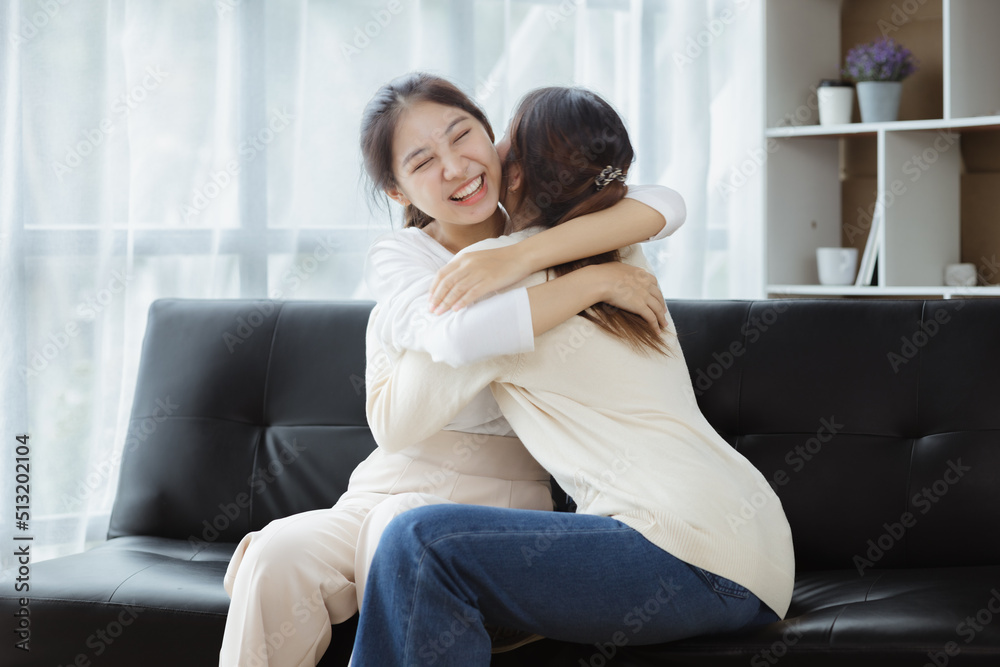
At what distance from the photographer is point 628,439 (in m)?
1.29

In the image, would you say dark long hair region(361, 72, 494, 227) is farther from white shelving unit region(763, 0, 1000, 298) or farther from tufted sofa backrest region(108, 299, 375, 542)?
white shelving unit region(763, 0, 1000, 298)

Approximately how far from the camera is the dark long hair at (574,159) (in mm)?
1381

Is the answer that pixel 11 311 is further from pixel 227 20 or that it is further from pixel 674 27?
pixel 674 27

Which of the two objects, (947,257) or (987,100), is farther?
(947,257)

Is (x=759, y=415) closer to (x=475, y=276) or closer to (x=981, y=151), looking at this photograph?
(x=475, y=276)

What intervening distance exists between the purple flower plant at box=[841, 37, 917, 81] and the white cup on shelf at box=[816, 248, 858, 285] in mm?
485

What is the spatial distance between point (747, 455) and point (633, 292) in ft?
1.89

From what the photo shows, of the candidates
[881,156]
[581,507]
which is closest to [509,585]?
[581,507]

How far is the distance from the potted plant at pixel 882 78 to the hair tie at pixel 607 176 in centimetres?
158

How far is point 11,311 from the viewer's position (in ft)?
7.49

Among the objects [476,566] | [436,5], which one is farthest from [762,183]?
[476,566]

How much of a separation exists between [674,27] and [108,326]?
6.22 feet

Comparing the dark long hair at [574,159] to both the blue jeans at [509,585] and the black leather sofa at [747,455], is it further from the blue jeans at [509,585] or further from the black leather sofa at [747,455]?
the black leather sofa at [747,455]

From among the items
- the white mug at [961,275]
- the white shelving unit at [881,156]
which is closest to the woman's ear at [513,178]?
the white shelving unit at [881,156]
